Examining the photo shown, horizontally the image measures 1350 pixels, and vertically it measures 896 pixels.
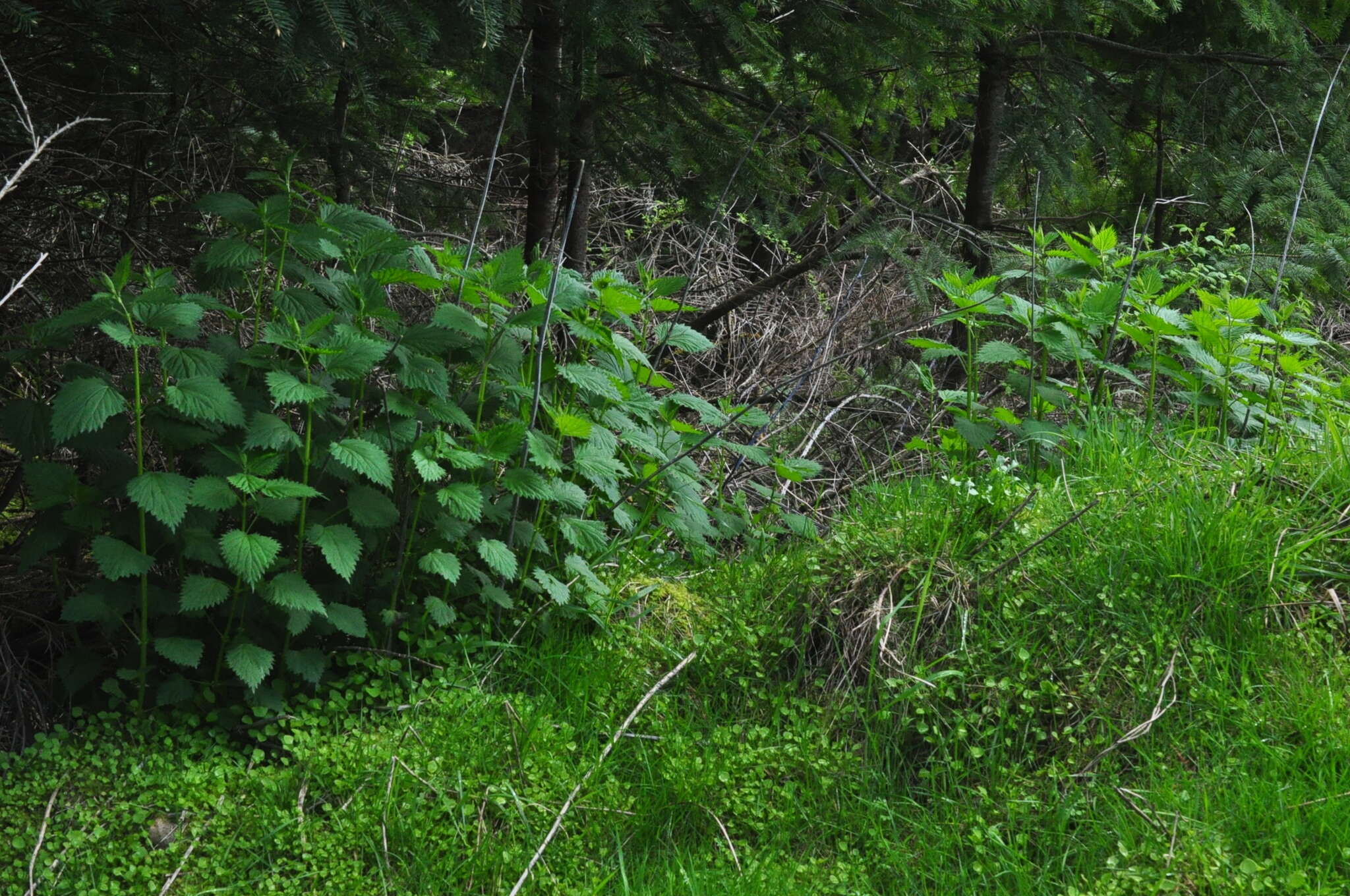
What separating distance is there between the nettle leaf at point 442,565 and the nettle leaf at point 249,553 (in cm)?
37

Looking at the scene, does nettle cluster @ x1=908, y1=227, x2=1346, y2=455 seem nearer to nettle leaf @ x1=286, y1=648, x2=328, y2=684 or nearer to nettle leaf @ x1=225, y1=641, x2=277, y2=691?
nettle leaf @ x1=286, y1=648, x2=328, y2=684

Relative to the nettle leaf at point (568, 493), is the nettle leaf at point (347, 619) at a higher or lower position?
lower

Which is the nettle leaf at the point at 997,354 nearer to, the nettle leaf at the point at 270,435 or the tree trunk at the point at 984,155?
the tree trunk at the point at 984,155

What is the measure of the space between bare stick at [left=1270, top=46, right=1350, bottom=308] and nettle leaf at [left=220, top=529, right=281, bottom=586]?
3.14 meters

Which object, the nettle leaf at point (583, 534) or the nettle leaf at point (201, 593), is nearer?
the nettle leaf at point (201, 593)

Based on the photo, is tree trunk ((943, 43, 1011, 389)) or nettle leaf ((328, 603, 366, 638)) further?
tree trunk ((943, 43, 1011, 389))

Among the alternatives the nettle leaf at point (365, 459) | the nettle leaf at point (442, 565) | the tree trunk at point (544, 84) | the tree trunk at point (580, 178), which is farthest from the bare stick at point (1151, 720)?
the tree trunk at point (544, 84)

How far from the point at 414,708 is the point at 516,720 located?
0.29 meters

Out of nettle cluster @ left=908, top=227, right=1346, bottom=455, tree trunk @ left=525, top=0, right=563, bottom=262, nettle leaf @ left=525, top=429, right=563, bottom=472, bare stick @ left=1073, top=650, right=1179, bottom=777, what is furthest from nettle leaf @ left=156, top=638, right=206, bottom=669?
nettle cluster @ left=908, top=227, right=1346, bottom=455

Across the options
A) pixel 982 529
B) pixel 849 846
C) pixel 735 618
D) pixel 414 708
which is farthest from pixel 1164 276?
pixel 414 708

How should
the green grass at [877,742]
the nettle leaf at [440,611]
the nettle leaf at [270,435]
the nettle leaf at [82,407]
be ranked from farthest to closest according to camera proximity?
the nettle leaf at [440,611], the nettle leaf at [270,435], the nettle leaf at [82,407], the green grass at [877,742]

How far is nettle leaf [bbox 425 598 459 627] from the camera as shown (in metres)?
2.96

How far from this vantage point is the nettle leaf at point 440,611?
2.96 m

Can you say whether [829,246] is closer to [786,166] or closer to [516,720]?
[786,166]
